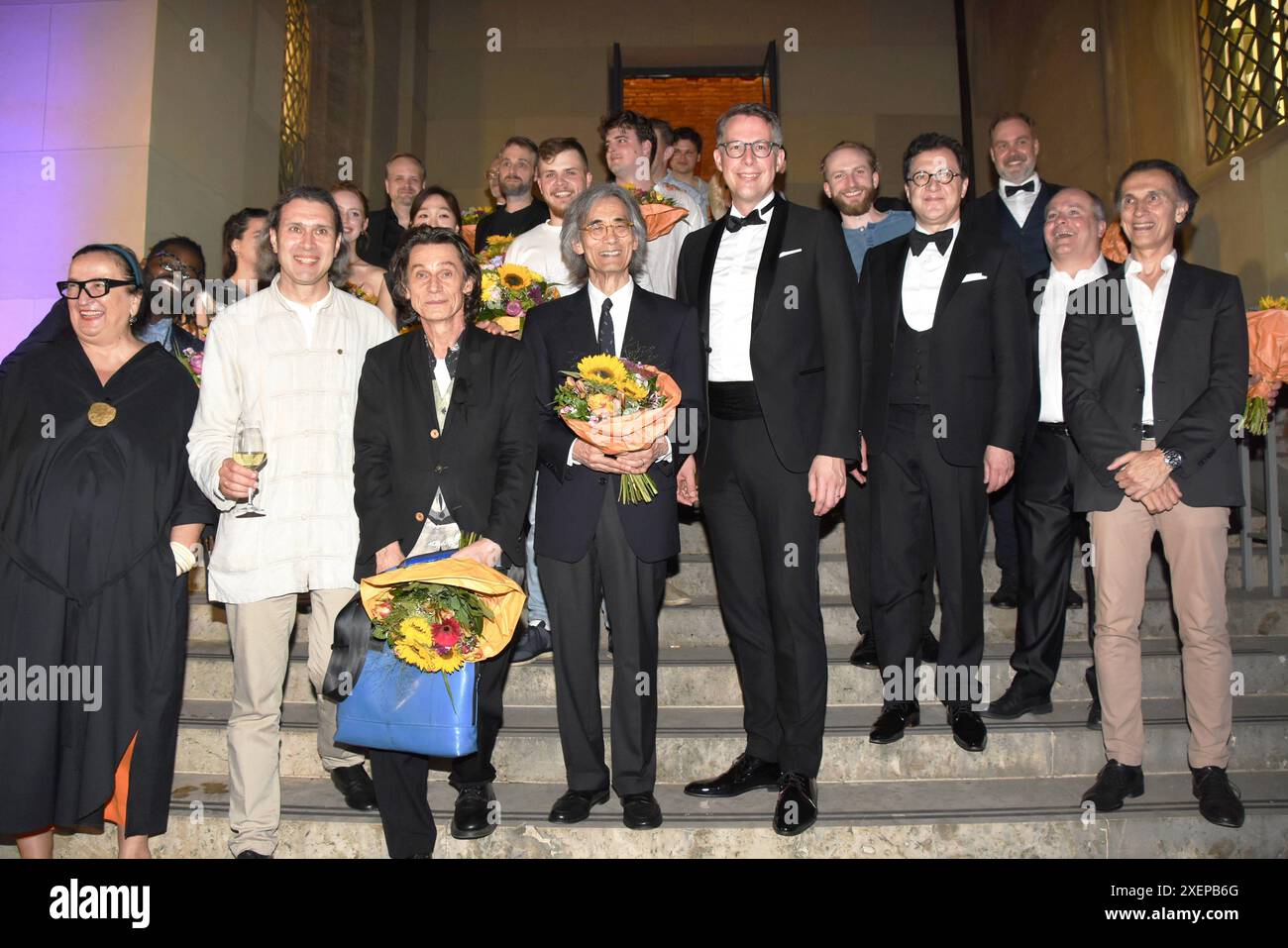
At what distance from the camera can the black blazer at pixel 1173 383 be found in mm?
3756

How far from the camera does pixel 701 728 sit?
418cm

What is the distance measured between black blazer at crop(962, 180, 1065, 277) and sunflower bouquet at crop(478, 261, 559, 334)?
8.34ft

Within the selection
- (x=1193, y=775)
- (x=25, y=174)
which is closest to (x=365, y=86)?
(x=25, y=174)

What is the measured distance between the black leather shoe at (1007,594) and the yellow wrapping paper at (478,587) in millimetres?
2842

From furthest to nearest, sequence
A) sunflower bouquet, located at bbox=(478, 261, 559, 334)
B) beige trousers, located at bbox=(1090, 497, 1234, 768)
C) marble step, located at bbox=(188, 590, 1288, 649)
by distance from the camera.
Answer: marble step, located at bbox=(188, 590, 1288, 649) → sunflower bouquet, located at bbox=(478, 261, 559, 334) → beige trousers, located at bbox=(1090, 497, 1234, 768)

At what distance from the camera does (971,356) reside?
Answer: 3.96m

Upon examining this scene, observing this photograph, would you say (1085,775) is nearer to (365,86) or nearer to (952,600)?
(952,600)

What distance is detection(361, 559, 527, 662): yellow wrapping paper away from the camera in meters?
3.02

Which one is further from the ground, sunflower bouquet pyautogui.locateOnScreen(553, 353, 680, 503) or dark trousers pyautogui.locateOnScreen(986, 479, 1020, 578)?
sunflower bouquet pyautogui.locateOnScreen(553, 353, 680, 503)

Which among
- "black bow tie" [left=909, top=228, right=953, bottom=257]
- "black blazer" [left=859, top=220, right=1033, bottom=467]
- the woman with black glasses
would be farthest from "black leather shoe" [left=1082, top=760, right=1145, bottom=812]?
the woman with black glasses

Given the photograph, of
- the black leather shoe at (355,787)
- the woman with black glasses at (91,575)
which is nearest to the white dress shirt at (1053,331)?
the black leather shoe at (355,787)

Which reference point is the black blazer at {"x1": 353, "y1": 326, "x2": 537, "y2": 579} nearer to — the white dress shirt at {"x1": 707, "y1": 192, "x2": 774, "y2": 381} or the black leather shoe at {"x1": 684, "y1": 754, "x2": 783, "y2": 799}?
the white dress shirt at {"x1": 707, "y1": 192, "x2": 774, "y2": 381}

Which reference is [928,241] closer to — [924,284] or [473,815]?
[924,284]

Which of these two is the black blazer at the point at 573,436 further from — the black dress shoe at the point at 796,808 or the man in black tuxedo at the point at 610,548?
the black dress shoe at the point at 796,808
